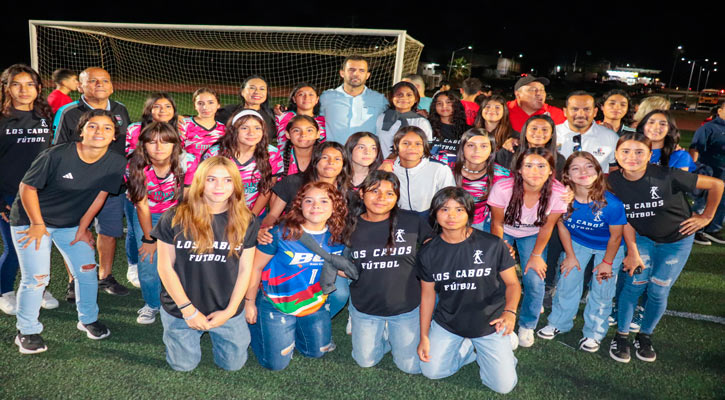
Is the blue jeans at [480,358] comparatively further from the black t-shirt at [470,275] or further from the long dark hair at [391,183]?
the long dark hair at [391,183]

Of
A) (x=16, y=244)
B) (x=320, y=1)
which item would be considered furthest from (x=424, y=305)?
(x=320, y=1)

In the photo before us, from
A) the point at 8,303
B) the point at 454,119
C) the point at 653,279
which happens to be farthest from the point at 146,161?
the point at 653,279

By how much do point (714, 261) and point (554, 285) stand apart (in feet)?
9.09

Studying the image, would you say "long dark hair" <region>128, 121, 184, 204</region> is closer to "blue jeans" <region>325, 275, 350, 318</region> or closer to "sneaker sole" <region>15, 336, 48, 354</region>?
"sneaker sole" <region>15, 336, 48, 354</region>

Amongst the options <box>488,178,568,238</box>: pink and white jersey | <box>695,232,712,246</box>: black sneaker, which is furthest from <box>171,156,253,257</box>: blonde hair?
<box>695,232,712,246</box>: black sneaker

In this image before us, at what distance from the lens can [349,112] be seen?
5.69 m

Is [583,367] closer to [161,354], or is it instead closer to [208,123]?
[161,354]

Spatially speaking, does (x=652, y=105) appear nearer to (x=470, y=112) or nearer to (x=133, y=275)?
(x=470, y=112)

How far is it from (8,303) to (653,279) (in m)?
5.47

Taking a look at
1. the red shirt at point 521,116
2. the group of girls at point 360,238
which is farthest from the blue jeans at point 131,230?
the red shirt at point 521,116

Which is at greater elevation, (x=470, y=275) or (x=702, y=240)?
(x=470, y=275)

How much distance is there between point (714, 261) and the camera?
625 centimetres

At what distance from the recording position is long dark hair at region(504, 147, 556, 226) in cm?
408

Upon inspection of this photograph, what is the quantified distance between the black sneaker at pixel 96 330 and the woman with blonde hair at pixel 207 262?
0.74 metres
